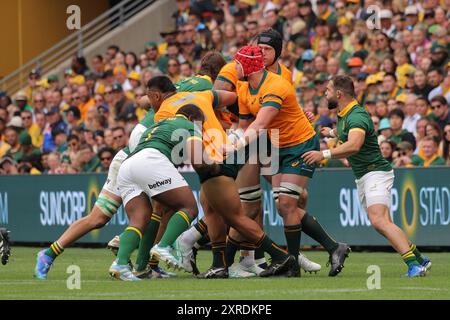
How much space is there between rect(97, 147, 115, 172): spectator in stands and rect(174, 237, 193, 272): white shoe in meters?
7.29

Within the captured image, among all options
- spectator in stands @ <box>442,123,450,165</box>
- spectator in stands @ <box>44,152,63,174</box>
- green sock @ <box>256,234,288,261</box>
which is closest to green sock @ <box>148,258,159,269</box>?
green sock @ <box>256,234,288,261</box>

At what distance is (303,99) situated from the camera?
20.5 m

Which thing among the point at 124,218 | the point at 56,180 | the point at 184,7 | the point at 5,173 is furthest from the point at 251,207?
the point at 184,7

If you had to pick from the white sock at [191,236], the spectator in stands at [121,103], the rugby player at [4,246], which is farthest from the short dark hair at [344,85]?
the spectator in stands at [121,103]

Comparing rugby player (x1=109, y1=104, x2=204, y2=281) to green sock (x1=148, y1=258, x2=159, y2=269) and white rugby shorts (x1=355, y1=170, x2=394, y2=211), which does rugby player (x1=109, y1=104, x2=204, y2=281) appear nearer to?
green sock (x1=148, y1=258, x2=159, y2=269)

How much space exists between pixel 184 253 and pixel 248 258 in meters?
0.77

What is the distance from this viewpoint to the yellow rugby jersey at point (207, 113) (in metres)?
12.4

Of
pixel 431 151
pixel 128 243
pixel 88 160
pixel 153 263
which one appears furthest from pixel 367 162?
pixel 88 160

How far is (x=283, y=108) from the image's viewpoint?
13125 mm

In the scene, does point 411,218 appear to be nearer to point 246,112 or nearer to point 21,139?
point 246,112

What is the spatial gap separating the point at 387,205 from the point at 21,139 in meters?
12.8

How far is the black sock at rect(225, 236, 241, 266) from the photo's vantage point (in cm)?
1341

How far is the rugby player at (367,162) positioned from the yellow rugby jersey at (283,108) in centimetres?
39

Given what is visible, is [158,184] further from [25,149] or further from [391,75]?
[25,149]
